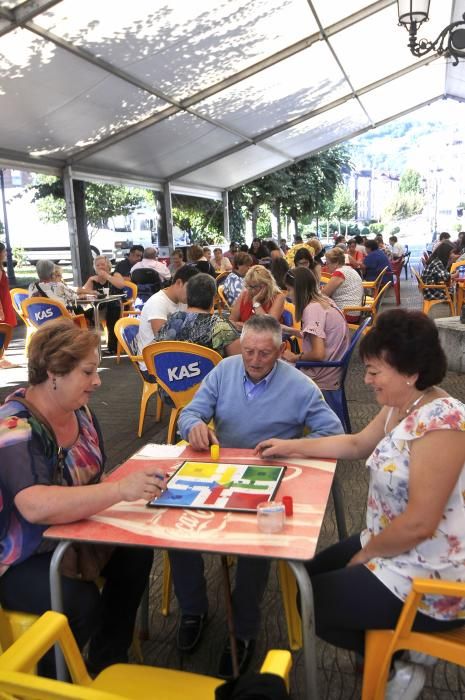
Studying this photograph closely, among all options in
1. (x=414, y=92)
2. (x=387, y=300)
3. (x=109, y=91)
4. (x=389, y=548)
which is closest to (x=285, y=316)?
(x=389, y=548)

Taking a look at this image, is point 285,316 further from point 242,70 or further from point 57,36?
point 242,70

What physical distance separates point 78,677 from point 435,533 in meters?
0.98

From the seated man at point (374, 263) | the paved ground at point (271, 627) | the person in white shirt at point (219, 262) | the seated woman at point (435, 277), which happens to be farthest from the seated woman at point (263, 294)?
the person in white shirt at point (219, 262)

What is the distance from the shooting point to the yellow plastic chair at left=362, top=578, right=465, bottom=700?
5.08ft

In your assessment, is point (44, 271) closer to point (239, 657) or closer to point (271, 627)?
point (271, 627)

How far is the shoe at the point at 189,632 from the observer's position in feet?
7.61

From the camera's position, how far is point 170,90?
1013 cm

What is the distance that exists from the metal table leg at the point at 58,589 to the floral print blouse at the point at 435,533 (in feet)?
2.82

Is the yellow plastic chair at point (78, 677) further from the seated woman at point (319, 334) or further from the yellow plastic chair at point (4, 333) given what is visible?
the yellow plastic chair at point (4, 333)

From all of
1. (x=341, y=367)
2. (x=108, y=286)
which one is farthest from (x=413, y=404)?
(x=108, y=286)

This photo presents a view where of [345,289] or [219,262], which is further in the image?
[219,262]

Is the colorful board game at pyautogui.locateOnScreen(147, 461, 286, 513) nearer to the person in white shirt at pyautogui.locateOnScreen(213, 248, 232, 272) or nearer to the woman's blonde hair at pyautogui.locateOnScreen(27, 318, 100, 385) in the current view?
the woman's blonde hair at pyautogui.locateOnScreen(27, 318, 100, 385)

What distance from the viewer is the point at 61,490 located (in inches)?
67.0

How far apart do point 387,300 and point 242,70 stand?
622 cm
